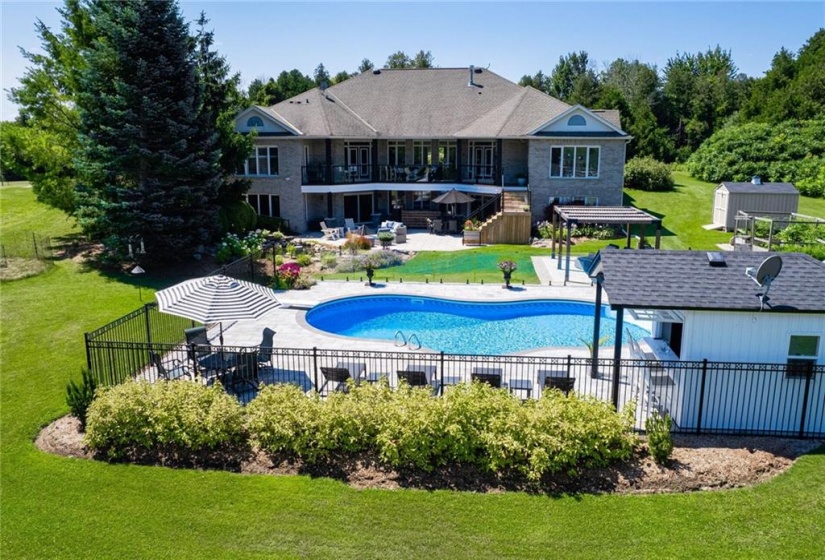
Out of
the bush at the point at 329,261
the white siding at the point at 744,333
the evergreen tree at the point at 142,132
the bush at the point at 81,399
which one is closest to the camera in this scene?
the white siding at the point at 744,333

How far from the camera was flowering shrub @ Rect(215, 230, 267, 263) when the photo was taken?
27.9 metres

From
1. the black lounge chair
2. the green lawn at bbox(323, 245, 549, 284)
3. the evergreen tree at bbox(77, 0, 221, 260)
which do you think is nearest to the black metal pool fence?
the black lounge chair

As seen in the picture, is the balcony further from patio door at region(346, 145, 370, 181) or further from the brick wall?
the brick wall

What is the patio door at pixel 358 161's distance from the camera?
127ft

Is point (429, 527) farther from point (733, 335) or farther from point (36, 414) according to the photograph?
point (36, 414)

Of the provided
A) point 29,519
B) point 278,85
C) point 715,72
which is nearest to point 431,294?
point 29,519

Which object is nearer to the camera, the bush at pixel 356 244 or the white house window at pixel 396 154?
the bush at pixel 356 244

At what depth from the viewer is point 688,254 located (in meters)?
13.7

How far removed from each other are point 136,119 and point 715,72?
3139 inches

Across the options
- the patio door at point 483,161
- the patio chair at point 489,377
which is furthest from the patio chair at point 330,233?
the patio chair at point 489,377

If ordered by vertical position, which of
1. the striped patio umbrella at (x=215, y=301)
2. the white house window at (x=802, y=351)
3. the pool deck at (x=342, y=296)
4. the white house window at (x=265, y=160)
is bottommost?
the pool deck at (x=342, y=296)

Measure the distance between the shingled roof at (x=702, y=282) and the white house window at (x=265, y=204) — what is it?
27.0 metres

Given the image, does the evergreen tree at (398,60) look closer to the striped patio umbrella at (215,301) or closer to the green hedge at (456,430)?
the striped patio umbrella at (215,301)

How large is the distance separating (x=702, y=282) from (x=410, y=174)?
91.0 ft
